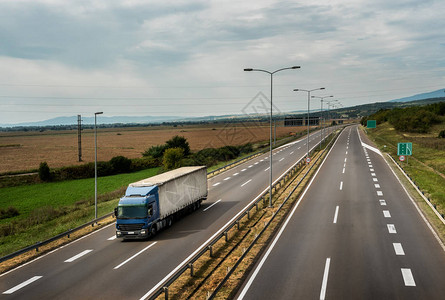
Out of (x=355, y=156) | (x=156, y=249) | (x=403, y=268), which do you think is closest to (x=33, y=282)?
(x=156, y=249)

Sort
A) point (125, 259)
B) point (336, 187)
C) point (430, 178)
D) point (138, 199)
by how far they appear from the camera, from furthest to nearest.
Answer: point (430, 178) → point (336, 187) → point (138, 199) → point (125, 259)

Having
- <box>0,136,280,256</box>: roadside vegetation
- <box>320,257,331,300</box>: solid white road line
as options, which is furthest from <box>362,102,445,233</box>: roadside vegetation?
<box>0,136,280,256</box>: roadside vegetation

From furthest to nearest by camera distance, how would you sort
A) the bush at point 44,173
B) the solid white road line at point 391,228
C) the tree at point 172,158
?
the bush at point 44,173 < the tree at point 172,158 < the solid white road line at point 391,228

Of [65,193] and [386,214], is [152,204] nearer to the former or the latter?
[386,214]

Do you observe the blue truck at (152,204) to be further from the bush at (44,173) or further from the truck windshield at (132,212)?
the bush at (44,173)

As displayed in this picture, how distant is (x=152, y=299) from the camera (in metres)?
12.3

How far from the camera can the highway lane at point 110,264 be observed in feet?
48.4

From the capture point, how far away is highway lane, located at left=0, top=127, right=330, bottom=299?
581 inches

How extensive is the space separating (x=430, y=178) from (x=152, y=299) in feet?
121

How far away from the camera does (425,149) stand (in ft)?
224

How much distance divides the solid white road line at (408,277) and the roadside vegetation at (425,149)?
7.34 metres

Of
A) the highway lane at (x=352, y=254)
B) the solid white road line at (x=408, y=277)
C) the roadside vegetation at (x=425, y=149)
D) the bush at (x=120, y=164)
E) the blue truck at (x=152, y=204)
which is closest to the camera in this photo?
the highway lane at (x=352, y=254)

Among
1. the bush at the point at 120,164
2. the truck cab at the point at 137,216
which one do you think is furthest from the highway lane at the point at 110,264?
the bush at the point at 120,164

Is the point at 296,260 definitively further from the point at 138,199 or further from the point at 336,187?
the point at 336,187
